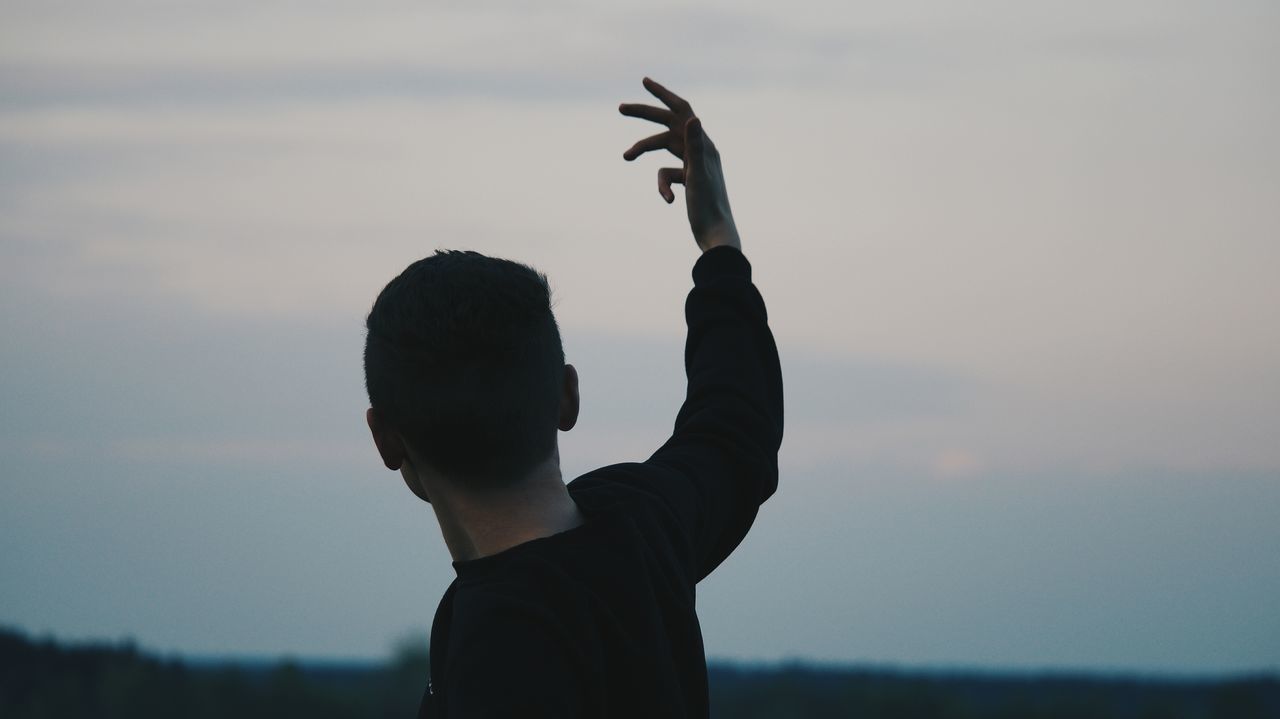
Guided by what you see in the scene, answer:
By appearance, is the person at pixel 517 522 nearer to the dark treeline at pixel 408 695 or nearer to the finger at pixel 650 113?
the finger at pixel 650 113

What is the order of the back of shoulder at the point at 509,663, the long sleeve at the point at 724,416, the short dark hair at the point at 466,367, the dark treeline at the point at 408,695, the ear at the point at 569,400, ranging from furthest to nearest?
1. the dark treeline at the point at 408,695
2. the long sleeve at the point at 724,416
3. the ear at the point at 569,400
4. the short dark hair at the point at 466,367
5. the back of shoulder at the point at 509,663

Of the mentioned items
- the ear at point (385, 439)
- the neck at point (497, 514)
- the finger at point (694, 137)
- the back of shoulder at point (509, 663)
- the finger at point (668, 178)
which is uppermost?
the finger at point (694, 137)

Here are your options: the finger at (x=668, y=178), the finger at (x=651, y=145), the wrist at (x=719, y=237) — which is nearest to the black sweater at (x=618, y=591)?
the wrist at (x=719, y=237)

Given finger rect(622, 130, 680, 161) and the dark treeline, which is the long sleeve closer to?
finger rect(622, 130, 680, 161)

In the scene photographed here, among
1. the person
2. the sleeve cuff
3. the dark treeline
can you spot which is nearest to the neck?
the person

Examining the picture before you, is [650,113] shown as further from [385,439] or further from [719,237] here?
[385,439]

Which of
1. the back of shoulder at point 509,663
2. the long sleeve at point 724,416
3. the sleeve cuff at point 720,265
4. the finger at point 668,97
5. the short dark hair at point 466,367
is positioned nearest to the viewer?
the back of shoulder at point 509,663

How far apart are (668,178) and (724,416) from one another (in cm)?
72

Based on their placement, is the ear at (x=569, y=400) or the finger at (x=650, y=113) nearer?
the ear at (x=569, y=400)

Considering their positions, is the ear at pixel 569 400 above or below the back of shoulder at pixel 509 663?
above

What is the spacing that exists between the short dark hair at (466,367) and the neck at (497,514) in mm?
27

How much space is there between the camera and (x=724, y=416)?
2.95m

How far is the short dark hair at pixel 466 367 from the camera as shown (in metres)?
2.23

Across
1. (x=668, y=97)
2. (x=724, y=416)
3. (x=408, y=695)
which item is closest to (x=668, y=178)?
(x=668, y=97)
